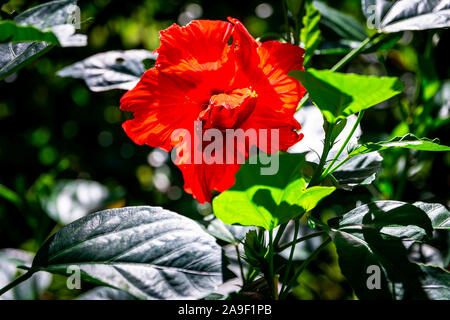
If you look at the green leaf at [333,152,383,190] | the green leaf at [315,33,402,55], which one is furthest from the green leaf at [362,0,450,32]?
the green leaf at [333,152,383,190]

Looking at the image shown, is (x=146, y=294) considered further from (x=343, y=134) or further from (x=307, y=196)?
(x=343, y=134)

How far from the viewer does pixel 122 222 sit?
68cm

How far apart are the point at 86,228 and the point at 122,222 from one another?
7cm

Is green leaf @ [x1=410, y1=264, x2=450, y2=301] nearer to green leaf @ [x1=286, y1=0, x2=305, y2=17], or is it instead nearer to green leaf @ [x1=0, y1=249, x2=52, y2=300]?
green leaf @ [x1=286, y1=0, x2=305, y2=17]

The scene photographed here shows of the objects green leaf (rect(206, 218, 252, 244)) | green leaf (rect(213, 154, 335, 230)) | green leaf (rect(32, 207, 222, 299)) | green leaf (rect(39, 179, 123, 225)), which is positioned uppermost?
green leaf (rect(213, 154, 335, 230))

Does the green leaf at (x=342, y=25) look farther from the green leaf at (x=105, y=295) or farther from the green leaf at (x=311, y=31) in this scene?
the green leaf at (x=105, y=295)

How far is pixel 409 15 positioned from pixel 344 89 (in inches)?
18.1

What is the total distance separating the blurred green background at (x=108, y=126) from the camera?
A: 147cm

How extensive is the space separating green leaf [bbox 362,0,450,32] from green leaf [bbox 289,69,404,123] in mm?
336

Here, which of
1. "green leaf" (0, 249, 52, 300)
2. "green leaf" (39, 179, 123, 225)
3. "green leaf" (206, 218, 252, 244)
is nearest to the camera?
"green leaf" (206, 218, 252, 244)

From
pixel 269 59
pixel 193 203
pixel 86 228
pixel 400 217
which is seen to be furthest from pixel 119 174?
pixel 400 217

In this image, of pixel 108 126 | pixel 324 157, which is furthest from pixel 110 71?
pixel 108 126

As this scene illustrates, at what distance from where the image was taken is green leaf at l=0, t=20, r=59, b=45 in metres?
0.51

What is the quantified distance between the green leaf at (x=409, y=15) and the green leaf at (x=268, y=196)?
1.48 feet
